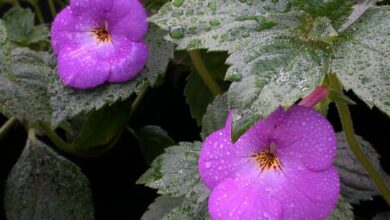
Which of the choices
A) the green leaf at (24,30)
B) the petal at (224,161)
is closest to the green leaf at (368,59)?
the petal at (224,161)

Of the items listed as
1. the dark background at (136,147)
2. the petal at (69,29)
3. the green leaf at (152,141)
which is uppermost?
the petal at (69,29)

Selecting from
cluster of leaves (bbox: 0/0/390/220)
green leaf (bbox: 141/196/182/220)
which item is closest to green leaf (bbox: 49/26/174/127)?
cluster of leaves (bbox: 0/0/390/220)

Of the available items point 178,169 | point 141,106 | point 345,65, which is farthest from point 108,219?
point 345,65

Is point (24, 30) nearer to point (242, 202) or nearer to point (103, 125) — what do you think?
point (103, 125)

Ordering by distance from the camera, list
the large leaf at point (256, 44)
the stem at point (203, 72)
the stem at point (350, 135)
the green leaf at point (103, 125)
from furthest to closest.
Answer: the green leaf at point (103, 125)
the stem at point (203, 72)
the stem at point (350, 135)
the large leaf at point (256, 44)

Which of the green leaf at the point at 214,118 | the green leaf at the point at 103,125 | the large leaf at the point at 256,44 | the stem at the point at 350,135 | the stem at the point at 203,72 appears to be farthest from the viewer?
the green leaf at the point at 103,125

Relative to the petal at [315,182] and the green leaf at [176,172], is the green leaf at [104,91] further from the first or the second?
the petal at [315,182]
